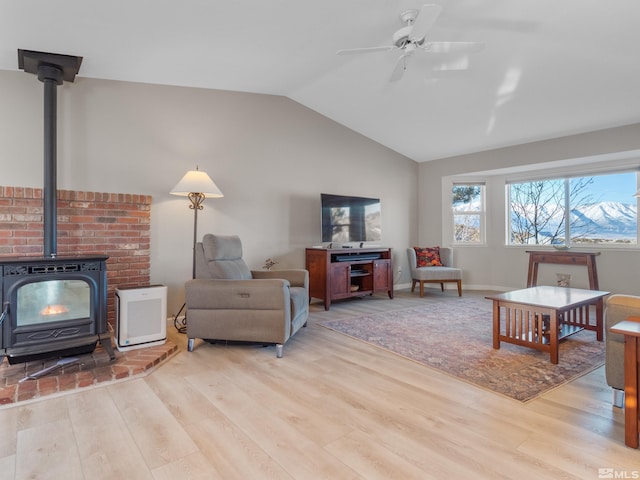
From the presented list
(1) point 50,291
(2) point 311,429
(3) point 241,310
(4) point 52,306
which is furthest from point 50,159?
(2) point 311,429

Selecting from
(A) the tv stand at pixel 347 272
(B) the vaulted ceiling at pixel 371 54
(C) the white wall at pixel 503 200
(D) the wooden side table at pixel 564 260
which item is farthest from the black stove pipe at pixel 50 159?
(D) the wooden side table at pixel 564 260

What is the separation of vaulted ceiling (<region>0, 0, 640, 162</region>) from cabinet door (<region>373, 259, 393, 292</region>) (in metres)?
2.07

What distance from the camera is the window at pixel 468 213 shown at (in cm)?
622

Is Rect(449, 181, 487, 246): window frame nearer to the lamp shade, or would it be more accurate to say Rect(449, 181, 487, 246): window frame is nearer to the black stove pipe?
the lamp shade

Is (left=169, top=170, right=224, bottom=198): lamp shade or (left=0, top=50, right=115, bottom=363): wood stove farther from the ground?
(left=169, top=170, right=224, bottom=198): lamp shade

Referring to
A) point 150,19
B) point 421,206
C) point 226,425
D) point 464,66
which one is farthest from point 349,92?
point 226,425

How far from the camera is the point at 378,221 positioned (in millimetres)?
5418

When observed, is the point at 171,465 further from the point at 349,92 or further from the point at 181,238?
the point at 349,92

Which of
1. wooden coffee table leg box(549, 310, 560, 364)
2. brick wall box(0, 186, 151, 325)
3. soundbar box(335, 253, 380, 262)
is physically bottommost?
wooden coffee table leg box(549, 310, 560, 364)

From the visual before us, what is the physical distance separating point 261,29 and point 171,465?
293 centimetres

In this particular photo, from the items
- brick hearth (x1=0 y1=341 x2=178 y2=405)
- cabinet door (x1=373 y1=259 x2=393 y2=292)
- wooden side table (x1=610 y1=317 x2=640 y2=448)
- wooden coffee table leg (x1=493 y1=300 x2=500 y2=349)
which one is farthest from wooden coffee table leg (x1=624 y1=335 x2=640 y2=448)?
cabinet door (x1=373 y1=259 x2=393 y2=292)

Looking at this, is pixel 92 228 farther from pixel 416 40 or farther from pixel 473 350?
pixel 473 350

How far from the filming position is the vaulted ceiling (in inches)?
98.3

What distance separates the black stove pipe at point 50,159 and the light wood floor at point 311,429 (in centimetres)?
132
